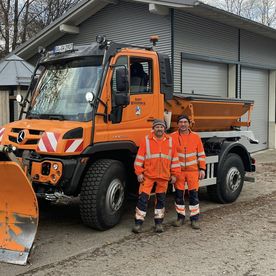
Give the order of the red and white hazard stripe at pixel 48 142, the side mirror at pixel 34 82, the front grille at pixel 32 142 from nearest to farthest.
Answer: the red and white hazard stripe at pixel 48 142, the front grille at pixel 32 142, the side mirror at pixel 34 82

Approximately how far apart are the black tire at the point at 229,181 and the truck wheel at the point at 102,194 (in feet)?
8.09

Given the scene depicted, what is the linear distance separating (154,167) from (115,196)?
75 centimetres

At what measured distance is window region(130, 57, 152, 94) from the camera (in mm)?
6895

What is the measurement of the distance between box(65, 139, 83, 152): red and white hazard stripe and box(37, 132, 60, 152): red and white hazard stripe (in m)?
0.16

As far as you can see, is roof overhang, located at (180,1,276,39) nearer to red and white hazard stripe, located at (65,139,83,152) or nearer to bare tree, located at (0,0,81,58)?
red and white hazard stripe, located at (65,139,83,152)

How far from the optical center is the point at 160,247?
5.84 meters

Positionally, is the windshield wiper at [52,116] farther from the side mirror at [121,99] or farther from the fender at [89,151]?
the side mirror at [121,99]

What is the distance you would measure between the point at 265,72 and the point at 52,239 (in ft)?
44.9

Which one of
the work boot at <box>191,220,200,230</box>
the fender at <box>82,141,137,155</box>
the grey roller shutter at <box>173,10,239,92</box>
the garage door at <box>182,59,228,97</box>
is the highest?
the grey roller shutter at <box>173,10,239,92</box>

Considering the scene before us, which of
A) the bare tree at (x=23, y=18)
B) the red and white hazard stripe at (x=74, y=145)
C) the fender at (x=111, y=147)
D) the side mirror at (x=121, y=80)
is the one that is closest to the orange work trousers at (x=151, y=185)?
the fender at (x=111, y=147)

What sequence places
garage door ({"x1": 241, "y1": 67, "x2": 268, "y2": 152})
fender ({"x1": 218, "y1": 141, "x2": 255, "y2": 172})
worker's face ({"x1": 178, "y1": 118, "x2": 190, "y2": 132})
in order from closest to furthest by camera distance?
1. worker's face ({"x1": 178, "y1": 118, "x2": 190, "y2": 132})
2. fender ({"x1": 218, "y1": 141, "x2": 255, "y2": 172})
3. garage door ({"x1": 241, "y1": 67, "x2": 268, "y2": 152})

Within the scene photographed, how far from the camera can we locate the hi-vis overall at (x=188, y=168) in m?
6.84

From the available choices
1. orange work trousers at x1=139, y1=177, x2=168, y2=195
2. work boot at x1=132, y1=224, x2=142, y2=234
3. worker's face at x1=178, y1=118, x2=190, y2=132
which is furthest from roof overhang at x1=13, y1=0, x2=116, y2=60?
work boot at x1=132, y1=224, x2=142, y2=234

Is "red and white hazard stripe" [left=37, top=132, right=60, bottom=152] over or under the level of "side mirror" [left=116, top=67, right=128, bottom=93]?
under
